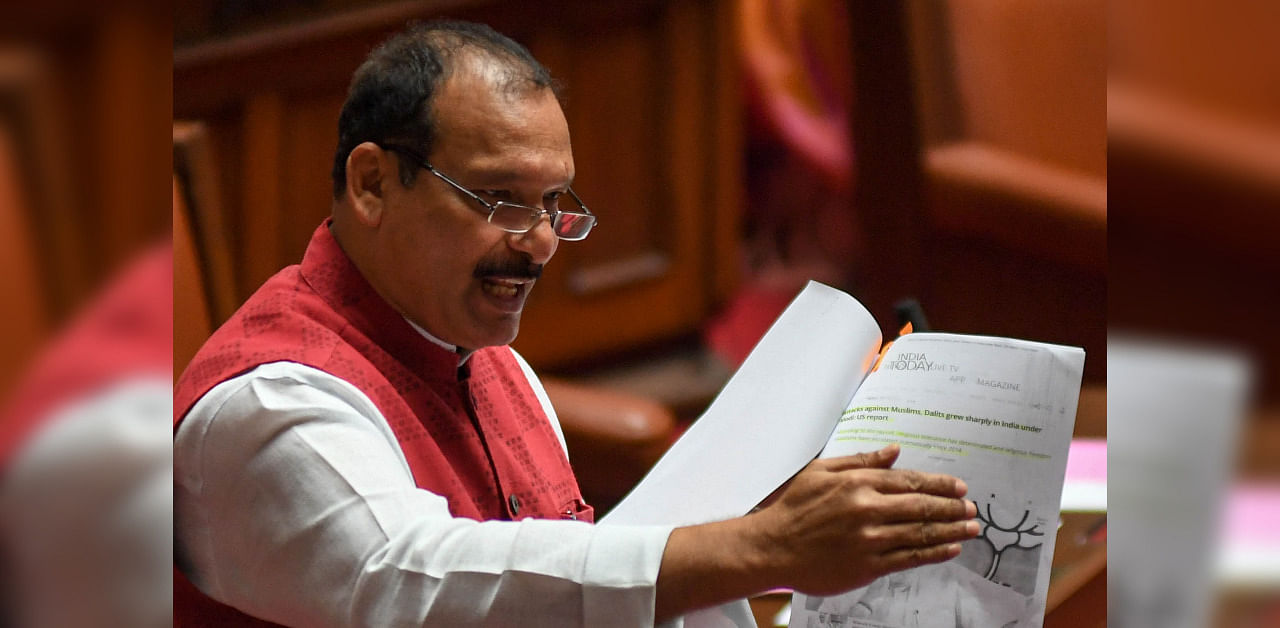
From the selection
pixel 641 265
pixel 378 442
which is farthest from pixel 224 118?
pixel 641 265

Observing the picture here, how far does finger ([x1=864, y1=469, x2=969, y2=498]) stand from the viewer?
0.73 m

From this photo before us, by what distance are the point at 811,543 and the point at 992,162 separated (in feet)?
3.48

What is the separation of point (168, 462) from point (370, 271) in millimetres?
394

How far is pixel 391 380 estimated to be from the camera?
870 millimetres

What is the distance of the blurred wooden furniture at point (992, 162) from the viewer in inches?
64.4

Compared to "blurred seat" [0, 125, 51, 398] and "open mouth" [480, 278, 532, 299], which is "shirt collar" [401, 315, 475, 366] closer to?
"open mouth" [480, 278, 532, 299]

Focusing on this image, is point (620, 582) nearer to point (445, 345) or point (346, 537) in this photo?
point (346, 537)

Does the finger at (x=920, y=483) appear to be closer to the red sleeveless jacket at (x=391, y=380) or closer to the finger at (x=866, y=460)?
the finger at (x=866, y=460)

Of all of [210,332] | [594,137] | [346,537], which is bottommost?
[346,537]

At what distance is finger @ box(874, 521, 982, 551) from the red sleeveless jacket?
286 mm

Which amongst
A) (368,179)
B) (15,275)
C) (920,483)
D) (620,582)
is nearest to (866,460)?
(920,483)

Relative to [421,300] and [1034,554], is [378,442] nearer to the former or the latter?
[421,300]

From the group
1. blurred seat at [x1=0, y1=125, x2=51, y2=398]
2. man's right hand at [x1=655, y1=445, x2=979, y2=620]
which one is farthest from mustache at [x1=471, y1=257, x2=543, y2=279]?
blurred seat at [x1=0, y1=125, x2=51, y2=398]

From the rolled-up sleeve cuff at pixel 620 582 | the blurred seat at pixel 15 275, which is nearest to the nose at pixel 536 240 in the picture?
the rolled-up sleeve cuff at pixel 620 582
